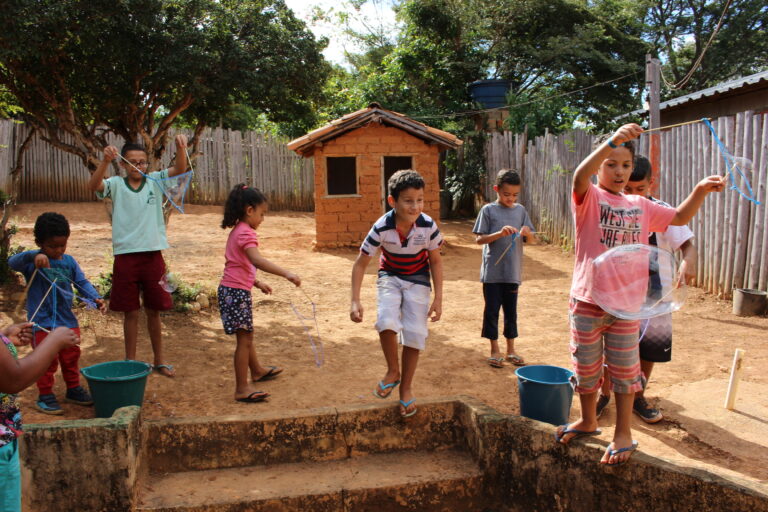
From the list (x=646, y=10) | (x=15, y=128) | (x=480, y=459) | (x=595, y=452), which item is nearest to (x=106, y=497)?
(x=480, y=459)

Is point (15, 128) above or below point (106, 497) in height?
above

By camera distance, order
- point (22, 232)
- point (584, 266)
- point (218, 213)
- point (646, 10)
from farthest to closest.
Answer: point (646, 10) → point (218, 213) → point (22, 232) → point (584, 266)

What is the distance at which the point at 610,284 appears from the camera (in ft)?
9.23

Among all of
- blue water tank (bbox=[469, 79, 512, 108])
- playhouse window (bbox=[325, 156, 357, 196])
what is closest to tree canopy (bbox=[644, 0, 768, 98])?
blue water tank (bbox=[469, 79, 512, 108])

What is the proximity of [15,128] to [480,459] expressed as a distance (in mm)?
16776

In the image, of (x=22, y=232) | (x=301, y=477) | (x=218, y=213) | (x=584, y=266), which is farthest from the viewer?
(x=218, y=213)

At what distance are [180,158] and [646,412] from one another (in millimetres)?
3874

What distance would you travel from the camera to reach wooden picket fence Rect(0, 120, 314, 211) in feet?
53.8

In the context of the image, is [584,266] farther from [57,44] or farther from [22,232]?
[22,232]

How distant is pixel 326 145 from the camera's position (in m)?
12.8

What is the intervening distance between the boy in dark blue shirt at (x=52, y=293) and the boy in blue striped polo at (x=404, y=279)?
2013 millimetres

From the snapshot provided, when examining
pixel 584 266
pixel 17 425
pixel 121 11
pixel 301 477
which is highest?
pixel 121 11

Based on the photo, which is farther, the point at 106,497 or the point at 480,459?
the point at 480,459

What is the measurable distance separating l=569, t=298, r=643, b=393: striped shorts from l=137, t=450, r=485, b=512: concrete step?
1.02 meters
